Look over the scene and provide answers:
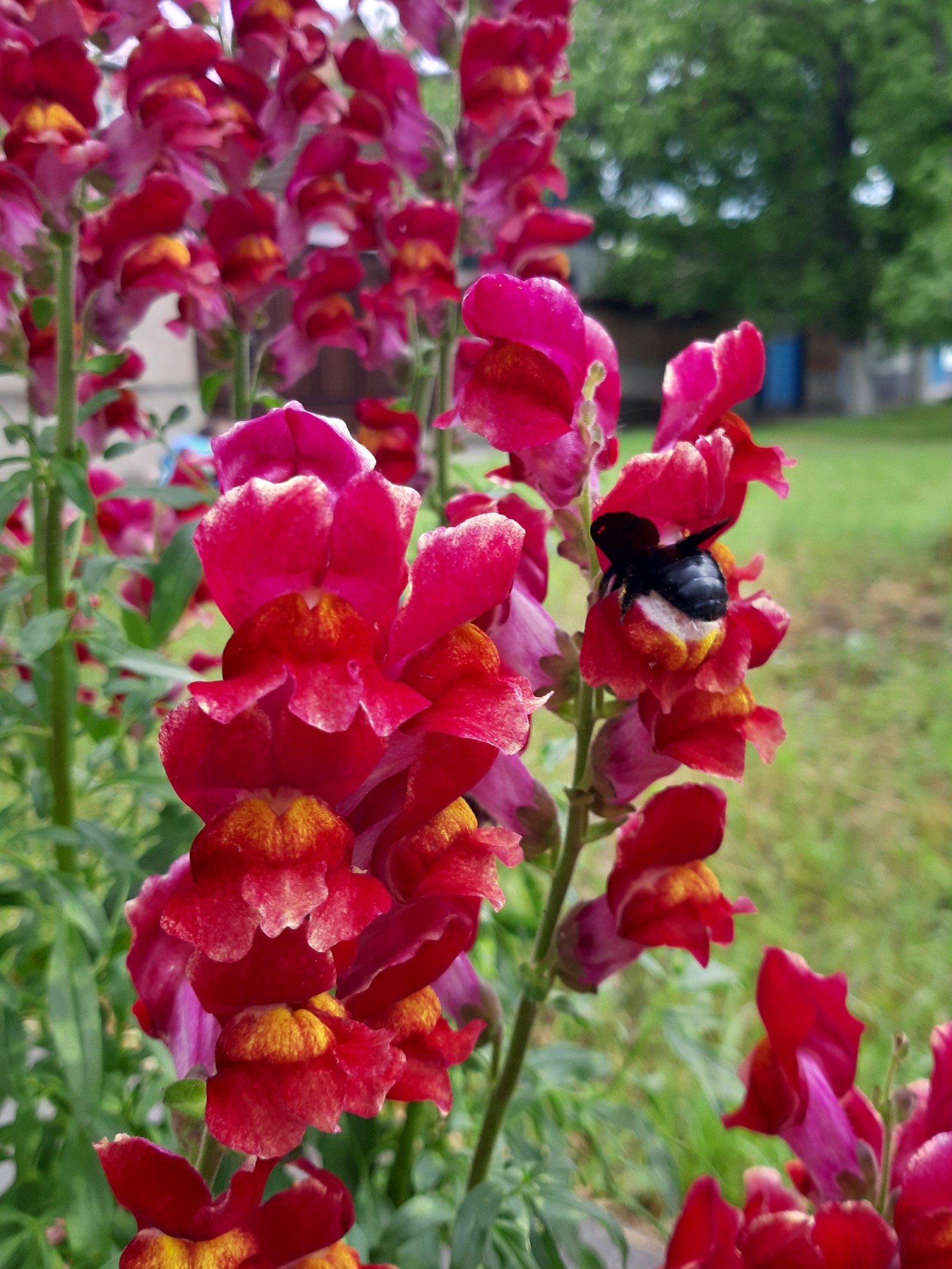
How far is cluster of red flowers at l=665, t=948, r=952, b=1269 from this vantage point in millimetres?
748

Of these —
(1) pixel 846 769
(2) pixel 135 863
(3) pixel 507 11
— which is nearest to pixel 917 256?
(1) pixel 846 769

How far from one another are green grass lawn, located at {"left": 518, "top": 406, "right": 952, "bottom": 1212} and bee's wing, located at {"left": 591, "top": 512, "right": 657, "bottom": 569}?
462 millimetres

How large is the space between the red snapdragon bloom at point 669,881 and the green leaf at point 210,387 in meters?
0.85

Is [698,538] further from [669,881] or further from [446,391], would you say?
[446,391]

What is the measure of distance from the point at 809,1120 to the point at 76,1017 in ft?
1.96

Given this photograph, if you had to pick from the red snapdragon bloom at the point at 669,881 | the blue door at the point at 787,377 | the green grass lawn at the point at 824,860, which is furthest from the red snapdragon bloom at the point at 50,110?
the blue door at the point at 787,377

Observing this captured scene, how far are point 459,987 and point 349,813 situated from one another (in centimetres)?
31

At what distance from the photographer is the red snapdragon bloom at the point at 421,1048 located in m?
0.60

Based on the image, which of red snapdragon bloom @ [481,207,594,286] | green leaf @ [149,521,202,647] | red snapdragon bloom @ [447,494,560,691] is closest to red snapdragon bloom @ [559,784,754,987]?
red snapdragon bloom @ [447,494,560,691]

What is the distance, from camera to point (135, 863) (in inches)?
41.7

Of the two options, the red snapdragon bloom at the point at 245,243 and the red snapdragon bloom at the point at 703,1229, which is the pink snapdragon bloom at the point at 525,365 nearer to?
the red snapdragon bloom at the point at 703,1229

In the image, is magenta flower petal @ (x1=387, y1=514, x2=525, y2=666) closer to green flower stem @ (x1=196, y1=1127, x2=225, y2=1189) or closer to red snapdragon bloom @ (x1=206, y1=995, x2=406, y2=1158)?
red snapdragon bloom @ (x1=206, y1=995, x2=406, y2=1158)

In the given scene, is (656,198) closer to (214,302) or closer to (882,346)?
Result: (882,346)

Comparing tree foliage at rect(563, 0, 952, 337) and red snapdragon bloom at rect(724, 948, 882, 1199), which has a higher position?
tree foliage at rect(563, 0, 952, 337)
